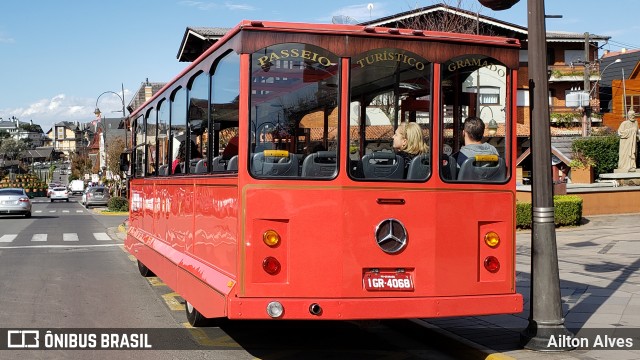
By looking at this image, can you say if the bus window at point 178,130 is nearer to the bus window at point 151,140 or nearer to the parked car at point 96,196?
the bus window at point 151,140

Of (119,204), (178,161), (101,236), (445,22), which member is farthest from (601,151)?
(178,161)

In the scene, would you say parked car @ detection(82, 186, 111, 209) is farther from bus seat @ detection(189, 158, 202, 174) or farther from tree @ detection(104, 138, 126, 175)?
bus seat @ detection(189, 158, 202, 174)

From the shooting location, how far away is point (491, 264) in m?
7.16

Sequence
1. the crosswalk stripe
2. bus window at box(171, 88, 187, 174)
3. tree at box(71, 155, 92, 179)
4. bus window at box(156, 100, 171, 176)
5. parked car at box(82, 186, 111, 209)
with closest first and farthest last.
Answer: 1. bus window at box(171, 88, 187, 174)
2. bus window at box(156, 100, 171, 176)
3. the crosswalk stripe
4. parked car at box(82, 186, 111, 209)
5. tree at box(71, 155, 92, 179)

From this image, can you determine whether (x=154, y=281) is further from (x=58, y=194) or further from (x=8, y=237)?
(x=58, y=194)

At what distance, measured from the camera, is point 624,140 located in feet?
92.9

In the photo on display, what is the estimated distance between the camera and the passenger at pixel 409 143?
709 cm

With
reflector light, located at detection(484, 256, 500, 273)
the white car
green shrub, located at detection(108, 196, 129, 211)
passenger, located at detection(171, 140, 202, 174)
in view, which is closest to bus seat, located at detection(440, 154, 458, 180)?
reflector light, located at detection(484, 256, 500, 273)

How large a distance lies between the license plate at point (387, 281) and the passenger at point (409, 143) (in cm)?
95

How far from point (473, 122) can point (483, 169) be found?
0.46 m

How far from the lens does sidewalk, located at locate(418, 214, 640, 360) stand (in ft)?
24.4

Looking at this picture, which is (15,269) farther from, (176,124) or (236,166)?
(236,166)

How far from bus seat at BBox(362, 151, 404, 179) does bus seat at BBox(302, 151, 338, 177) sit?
0.92 ft

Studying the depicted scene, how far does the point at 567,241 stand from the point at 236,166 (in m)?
13.7
